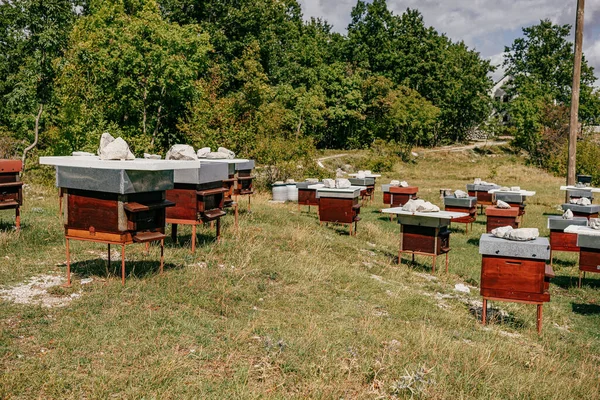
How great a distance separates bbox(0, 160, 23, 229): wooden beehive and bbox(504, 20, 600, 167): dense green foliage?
36154 millimetres

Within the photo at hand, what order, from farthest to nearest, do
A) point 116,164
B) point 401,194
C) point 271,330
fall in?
point 401,194 → point 116,164 → point 271,330

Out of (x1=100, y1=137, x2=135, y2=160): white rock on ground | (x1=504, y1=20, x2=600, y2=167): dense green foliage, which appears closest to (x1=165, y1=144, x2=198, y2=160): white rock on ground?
(x1=100, y1=137, x2=135, y2=160): white rock on ground

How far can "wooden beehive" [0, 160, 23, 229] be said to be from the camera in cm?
1029

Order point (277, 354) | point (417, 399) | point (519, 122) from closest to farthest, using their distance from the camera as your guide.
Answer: point (417, 399), point (277, 354), point (519, 122)

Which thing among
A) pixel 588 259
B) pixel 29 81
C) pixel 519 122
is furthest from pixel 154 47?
pixel 519 122

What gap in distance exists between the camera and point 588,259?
34.1 ft

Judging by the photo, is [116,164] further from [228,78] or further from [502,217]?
[228,78]

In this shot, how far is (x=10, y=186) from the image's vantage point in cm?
1036

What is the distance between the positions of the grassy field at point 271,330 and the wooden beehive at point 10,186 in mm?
539

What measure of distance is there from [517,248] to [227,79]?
38621 millimetres

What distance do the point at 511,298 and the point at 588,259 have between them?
3.21 meters

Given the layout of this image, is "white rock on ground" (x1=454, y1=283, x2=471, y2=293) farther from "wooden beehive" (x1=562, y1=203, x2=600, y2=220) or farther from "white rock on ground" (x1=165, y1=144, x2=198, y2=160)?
"wooden beehive" (x1=562, y1=203, x2=600, y2=220)

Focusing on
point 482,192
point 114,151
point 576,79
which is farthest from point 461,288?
point 576,79

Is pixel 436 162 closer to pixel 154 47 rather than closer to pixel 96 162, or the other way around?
pixel 154 47
